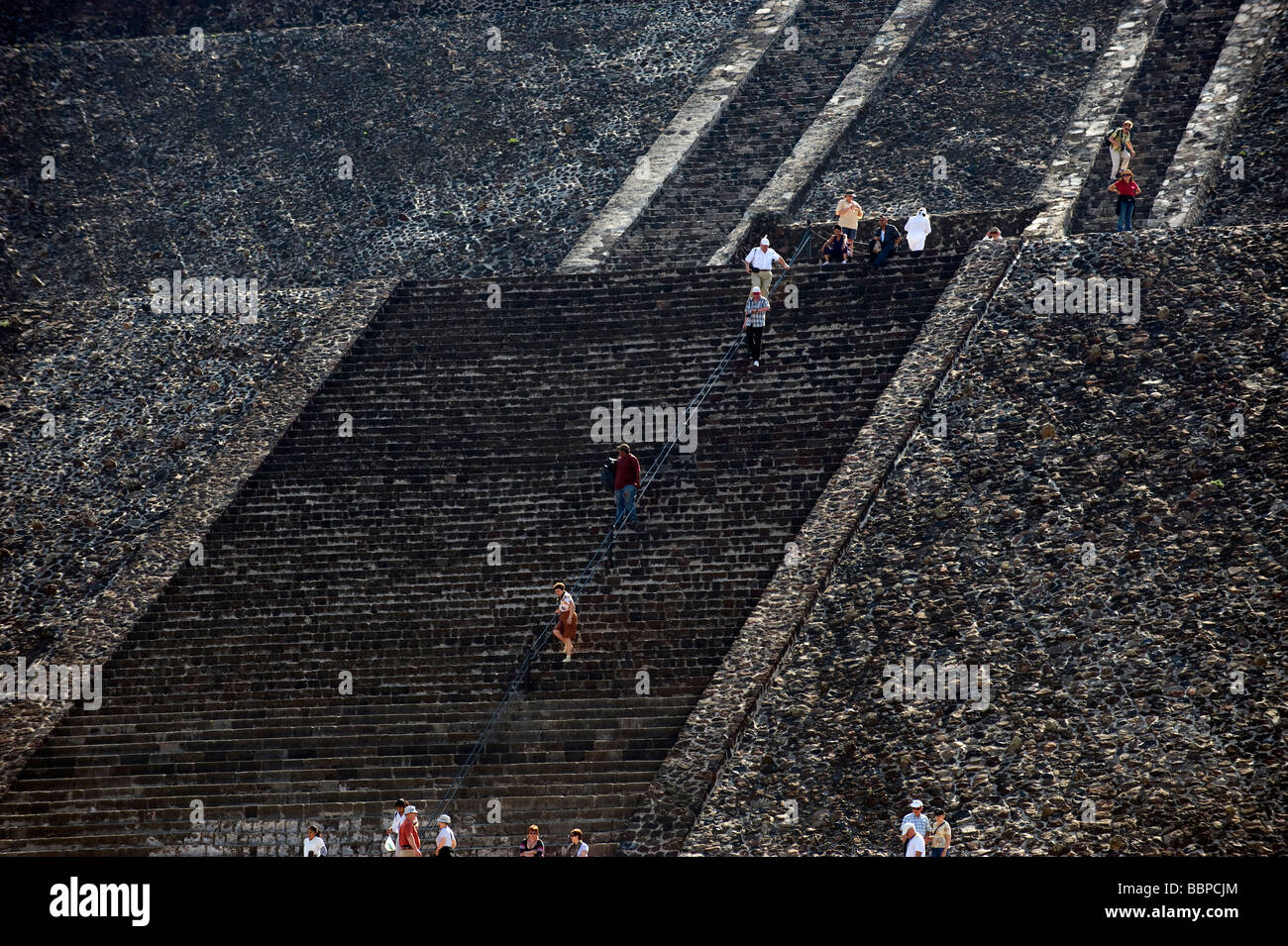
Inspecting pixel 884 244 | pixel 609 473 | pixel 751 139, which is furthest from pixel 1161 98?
pixel 609 473

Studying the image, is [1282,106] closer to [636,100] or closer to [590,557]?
[636,100]

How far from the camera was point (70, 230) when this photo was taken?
2867 centimetres

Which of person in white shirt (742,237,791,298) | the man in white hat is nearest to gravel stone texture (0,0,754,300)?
person in white shirt (742,237,791,298)

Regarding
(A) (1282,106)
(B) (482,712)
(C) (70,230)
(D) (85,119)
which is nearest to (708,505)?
(B) (482,712)

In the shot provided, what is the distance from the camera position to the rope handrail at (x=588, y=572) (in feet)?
58.5

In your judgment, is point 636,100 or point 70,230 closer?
point 70,230

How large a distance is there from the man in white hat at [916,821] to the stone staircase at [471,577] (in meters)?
3.08

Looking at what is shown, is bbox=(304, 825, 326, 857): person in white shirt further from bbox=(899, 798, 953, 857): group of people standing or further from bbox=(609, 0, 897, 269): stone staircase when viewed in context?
bbox=(609, 0, 897, 269): stone staircase

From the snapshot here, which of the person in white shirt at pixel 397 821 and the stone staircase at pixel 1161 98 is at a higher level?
the stone staircase at pixel 1161 98

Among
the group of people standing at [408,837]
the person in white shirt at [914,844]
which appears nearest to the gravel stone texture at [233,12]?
the group of people standing at [408,837]

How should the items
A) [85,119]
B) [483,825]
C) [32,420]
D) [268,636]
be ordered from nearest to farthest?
[483,825] → [268,636] → [32,420] → [85,119]

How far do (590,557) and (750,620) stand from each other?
2555 millimetres

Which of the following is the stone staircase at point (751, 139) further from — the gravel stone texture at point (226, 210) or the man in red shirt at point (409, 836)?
the man in red shirt at point (409, 836)

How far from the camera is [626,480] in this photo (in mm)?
20188
